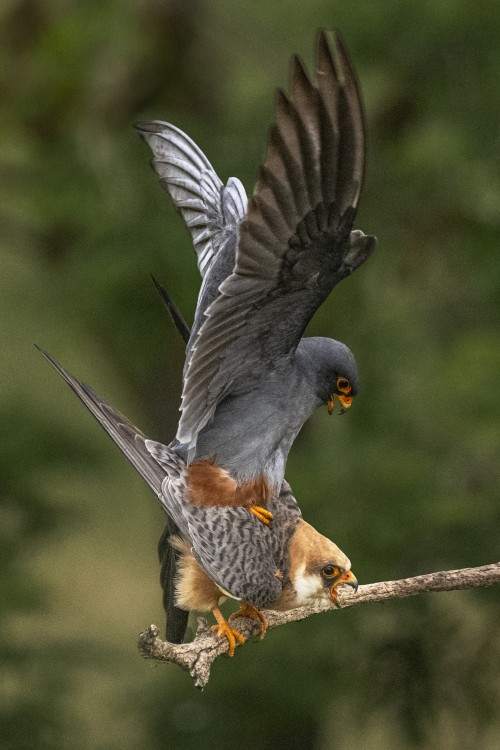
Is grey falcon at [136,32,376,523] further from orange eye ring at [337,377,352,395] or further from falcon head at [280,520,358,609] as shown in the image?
falcon head at [280,520,358,609]

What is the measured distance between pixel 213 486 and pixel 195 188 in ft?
4.07

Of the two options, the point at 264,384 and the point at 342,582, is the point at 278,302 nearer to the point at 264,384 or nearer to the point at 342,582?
the point at 264,384

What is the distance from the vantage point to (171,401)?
330 inches

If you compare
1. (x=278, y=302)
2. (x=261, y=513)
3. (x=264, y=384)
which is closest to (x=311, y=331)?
(x=261, y=513)

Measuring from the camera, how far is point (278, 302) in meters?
3.27

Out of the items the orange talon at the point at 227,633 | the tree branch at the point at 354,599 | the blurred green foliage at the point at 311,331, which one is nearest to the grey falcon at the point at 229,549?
the orange talon at the point at 227,633

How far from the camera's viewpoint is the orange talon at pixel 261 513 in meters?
3.64

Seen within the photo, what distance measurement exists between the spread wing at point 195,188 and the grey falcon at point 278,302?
0.31 m

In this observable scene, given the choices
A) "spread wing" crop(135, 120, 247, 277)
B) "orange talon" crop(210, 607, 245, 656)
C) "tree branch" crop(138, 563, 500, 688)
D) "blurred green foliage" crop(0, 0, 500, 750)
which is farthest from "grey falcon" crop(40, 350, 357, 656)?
"blurred green foliage" crop(0, 0, 500, 750)

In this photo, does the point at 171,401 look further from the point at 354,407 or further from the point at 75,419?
the point at 354,407

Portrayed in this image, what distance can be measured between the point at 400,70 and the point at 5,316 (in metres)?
3.23

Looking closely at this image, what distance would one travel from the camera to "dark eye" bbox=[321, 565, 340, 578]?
364cm

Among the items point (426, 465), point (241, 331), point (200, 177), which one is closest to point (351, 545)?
point (426, 465)

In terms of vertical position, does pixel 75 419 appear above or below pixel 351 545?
above
